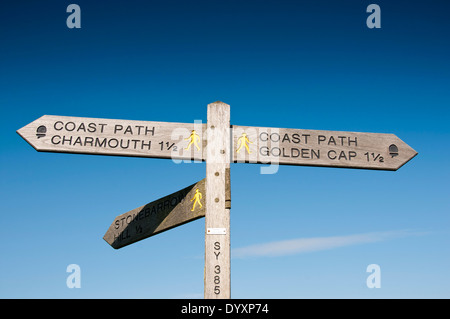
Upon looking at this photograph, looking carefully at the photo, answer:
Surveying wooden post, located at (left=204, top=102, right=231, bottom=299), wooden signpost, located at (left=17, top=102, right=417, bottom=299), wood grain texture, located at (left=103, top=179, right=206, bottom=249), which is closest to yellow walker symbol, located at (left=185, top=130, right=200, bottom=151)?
wooden signpost, located at (left=17, top=102, right=417, bottom=299)

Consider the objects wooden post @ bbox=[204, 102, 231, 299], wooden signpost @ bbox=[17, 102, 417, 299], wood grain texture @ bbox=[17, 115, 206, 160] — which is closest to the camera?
wooden post @ bbox=[204, 102, 231, 299]

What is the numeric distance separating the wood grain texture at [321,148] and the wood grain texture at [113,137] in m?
0.51

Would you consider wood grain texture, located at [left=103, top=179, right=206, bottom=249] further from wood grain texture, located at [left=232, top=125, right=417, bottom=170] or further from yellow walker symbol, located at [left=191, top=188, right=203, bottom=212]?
wood grain texture, located at [left=232, top=125, right=417, bottom=170]

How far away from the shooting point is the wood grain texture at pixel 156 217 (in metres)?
4.13

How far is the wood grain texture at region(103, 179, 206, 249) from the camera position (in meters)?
4.13

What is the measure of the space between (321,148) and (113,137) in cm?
212

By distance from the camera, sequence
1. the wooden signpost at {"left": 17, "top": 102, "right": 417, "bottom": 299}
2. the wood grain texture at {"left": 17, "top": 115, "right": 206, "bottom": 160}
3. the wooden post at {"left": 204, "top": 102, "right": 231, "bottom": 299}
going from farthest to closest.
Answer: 1. the wood grain texture at {"left": 17, "top": 115, "right": 206, "bottom": 160}
2. the wooden signpost at {"left": 17, "top": 102, "right": 417, "bottom": 299}
3. the wooden post at {"left": 204, "top": 102, "right": 231, "bottom": 299}

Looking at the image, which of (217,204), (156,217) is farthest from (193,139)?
(156,217)

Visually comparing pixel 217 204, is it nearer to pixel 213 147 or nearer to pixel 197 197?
pixel 197 197

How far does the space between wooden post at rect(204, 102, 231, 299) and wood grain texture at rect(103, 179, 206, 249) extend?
0.12 m

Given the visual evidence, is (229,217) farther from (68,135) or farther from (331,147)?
(68,135)

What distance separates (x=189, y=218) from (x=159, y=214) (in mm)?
640

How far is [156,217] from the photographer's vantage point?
4656 mm

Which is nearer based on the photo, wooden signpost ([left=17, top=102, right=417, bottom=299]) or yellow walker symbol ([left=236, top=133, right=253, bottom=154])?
wooden signpost ([left=17, top=102, right=417, bottom=299])
